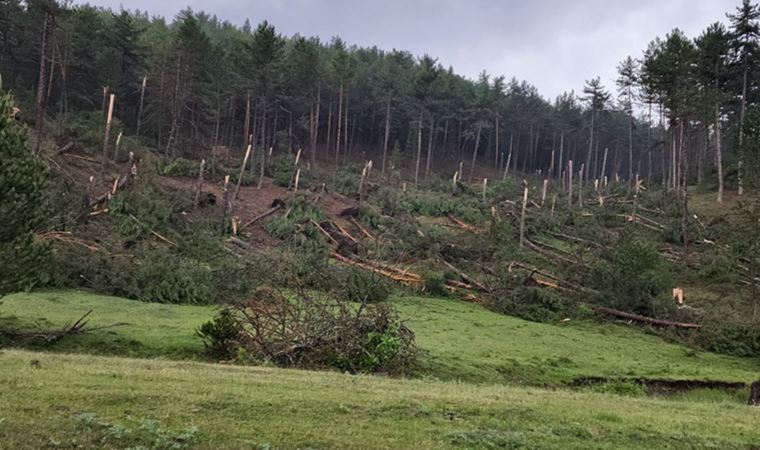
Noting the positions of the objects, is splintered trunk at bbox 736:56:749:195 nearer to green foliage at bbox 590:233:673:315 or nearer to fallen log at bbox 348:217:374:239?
green foliage at bbox 590:233:673:315

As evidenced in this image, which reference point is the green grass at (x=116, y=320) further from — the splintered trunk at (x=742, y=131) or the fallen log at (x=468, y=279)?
the splintered trunk at (x=742, y=131)

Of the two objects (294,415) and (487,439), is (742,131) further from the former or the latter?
(294,415)

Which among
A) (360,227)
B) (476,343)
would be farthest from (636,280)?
(360,227)

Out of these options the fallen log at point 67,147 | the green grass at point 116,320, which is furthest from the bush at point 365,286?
the fallen log at point 67,147

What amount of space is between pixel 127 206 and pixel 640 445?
23.2 metres

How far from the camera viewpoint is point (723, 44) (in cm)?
4462

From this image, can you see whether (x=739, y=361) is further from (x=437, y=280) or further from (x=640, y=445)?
(x=640, y=445)

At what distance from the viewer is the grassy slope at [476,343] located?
1277 cm

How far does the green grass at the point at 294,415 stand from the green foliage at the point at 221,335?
10.9 feet

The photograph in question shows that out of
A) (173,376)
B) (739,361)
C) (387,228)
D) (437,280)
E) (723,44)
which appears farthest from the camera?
(723,44)

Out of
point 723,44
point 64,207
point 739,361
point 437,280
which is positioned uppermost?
point 723,44

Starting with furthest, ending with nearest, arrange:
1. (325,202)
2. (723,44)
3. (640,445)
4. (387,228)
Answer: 1. (723,44)
2. (325,202)
3. (387,228)
4. (640,445)

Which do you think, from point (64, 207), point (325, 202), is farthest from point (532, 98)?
point (64, 207)

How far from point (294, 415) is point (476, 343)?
34.7 feet
